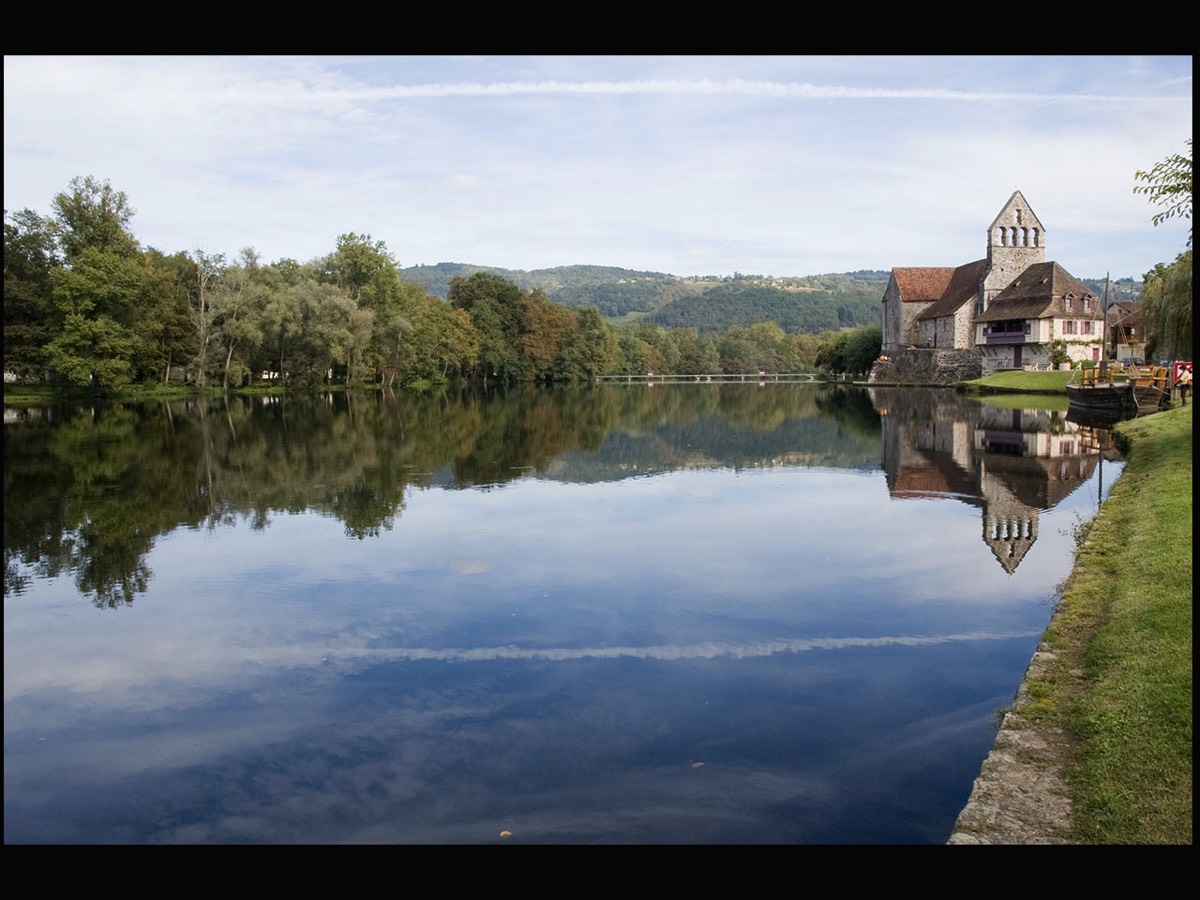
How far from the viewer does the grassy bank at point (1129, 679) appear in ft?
16.7

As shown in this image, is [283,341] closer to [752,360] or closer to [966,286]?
[966,286]

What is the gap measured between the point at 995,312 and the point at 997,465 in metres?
51.7

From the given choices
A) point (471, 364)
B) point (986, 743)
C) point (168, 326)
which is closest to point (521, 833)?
point (986, 743)

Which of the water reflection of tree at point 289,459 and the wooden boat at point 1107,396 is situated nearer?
the water reflection of tree at point 289,459

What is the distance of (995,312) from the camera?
68.6 metres

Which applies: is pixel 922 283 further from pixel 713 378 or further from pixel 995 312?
pixel 713 378

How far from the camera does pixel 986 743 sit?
680cm

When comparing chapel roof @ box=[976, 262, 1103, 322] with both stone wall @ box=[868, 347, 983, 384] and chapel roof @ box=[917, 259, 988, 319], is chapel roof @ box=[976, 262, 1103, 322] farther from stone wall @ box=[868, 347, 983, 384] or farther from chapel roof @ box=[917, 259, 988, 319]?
stone wall @ box=[868, 347, 983, 384]

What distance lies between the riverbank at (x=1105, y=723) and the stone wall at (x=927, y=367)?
65809mm

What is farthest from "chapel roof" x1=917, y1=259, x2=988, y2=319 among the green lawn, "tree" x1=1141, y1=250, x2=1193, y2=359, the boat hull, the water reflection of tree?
"tree" x1=1141, y1=250, x2=1193, y2=359

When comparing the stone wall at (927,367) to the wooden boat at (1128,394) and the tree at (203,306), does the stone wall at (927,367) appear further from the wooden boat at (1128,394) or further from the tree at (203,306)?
the tree at (203,306)

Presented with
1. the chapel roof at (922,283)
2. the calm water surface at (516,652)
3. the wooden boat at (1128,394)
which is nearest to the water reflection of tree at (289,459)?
the calm water surface at (516,652)
